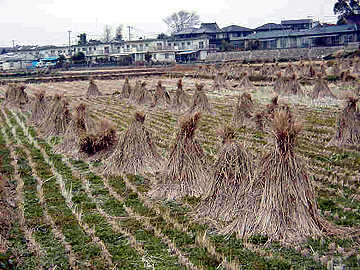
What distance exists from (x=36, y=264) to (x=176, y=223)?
219cm

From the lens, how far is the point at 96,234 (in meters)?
6.42

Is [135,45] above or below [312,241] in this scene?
above

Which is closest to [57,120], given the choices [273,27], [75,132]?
[75,132]

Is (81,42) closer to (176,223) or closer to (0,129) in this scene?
(0,129)

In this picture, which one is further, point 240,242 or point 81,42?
point 81,42

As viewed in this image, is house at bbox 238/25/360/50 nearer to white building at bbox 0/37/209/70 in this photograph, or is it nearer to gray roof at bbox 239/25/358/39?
gray roof at bbox 239/25/358/39

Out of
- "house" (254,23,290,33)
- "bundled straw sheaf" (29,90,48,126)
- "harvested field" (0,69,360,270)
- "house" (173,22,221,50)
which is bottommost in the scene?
"harvested field" (0,69,360,270)

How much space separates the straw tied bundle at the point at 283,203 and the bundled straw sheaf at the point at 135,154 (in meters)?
3.68

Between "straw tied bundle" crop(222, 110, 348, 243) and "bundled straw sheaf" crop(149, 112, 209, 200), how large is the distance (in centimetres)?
174

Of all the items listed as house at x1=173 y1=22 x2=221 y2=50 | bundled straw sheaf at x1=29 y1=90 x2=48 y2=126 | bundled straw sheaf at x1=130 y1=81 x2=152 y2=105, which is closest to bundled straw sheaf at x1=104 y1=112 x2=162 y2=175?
bundled straw sheaf at x1=29 y1=90 x2=48 y2=126

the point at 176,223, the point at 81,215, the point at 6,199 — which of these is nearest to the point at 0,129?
the point at 6,199

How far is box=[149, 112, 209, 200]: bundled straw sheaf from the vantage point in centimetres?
812

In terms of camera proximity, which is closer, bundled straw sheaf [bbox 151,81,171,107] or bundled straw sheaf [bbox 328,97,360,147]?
bundled straw sheaf [bbox 328,97,360,147]

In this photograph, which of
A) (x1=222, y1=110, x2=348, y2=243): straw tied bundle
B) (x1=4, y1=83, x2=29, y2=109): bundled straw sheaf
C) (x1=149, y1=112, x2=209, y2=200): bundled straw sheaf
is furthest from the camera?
(x1=4, y1=83, x2=29, y2=109): bundled straw sheaf
